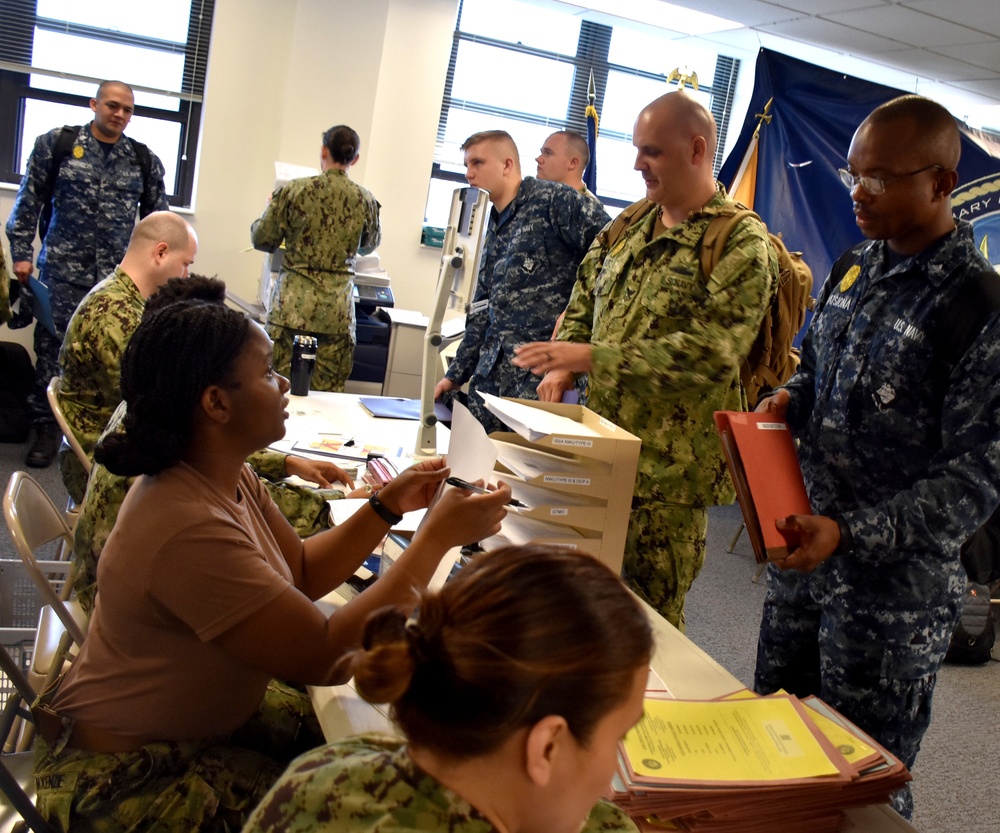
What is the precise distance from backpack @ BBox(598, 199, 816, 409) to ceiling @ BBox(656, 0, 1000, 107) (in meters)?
3.09

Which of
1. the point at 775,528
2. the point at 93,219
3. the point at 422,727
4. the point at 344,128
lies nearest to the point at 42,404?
the point at 93,219

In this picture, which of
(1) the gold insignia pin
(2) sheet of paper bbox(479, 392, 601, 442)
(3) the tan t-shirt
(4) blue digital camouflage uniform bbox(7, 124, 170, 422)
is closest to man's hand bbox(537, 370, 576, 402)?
(2) sheet of paper bbox(479, 392, 601, 442)

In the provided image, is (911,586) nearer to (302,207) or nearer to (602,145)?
(302,207)

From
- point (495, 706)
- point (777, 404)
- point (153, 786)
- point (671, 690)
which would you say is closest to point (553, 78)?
point (777, 404)

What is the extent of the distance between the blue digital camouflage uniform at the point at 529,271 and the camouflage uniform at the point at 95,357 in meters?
1.21

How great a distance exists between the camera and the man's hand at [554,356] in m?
1.88

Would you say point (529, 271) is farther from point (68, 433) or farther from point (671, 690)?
point (671, 690)

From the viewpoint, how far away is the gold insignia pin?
175 cm

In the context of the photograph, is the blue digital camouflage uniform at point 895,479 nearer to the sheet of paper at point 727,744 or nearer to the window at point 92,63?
the sheet of paper at point 727,744

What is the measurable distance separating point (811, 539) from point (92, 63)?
17.5 ft

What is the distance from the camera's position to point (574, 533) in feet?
5.46

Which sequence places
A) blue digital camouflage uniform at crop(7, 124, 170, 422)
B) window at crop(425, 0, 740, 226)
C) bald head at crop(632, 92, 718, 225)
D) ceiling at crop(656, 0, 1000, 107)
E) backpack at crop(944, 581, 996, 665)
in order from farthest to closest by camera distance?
window at crop(425, 0, 740, 226), ceiling at crop(656, 0, 1000, 107), blue digital camouflage uniform at crop(7, 124, 170, 422), backpack at crop(944, 581, 996, 665), bald head at crop(632, 92, 718, 225)

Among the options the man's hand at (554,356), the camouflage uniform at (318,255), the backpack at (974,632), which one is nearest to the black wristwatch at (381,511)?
the man's hand at (554,356)

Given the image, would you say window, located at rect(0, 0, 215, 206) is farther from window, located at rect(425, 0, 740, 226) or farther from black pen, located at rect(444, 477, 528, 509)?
black pen, located at rect(444, 477, 528, 509)
